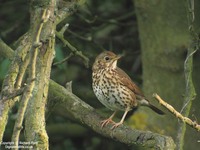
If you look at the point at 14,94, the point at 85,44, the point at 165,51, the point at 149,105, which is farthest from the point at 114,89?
the point at 14,94

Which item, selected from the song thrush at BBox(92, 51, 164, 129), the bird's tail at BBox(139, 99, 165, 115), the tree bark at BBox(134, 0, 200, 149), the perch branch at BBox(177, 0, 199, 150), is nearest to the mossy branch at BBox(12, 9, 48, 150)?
the perch branch at BBox(177, 0, 199, 150)

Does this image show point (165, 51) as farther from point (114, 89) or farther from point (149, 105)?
point (114, 89)

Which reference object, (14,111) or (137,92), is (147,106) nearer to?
(137,92)

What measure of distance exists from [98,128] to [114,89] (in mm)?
1178

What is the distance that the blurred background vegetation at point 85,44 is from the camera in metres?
6.01

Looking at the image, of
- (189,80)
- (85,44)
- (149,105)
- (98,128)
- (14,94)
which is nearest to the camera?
(14,94)

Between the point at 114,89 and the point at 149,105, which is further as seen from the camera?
the point at 149,105

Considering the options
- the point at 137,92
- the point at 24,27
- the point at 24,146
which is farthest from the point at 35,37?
the point at 24,27

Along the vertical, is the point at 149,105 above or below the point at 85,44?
below

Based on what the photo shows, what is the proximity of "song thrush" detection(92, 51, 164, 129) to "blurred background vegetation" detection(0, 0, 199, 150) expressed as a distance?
0.20 meters

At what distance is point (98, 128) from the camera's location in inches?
157

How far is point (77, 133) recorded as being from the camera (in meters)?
6.05

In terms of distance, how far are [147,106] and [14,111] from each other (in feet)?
4.24

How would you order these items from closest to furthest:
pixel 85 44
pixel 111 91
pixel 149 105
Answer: pixel 111 91 < pixel 149 105 < pixel 85 44
